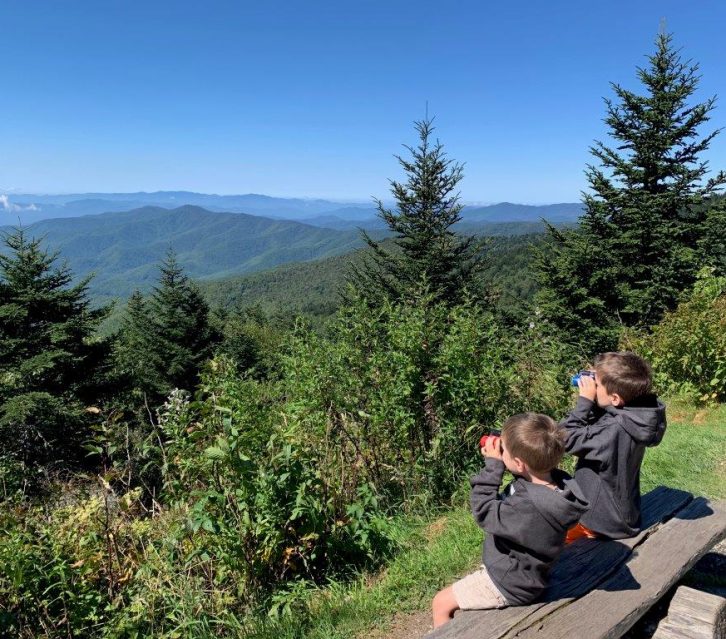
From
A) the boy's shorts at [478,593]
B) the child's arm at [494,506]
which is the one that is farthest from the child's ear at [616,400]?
the boy's shorts at [478,593]

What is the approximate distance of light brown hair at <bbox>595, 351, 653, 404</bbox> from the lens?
2738 mm

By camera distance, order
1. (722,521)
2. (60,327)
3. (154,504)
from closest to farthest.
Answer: (722,521) → (154,504) → (60,327)

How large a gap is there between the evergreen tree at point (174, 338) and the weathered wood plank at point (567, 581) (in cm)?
2476

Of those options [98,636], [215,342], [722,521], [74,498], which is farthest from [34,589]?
[215,342]

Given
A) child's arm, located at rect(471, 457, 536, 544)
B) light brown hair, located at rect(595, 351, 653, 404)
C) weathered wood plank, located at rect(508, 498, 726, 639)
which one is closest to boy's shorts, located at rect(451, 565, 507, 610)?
weathered wood plank, located at rect(508, 498, 726, 639)

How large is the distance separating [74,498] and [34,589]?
1.45 metres

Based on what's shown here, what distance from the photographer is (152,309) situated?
2744cm

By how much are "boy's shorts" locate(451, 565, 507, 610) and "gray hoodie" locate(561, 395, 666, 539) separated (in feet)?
2.68

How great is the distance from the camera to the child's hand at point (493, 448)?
2391 mm

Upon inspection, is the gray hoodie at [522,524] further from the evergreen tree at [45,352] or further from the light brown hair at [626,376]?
the evergreen tree at [45,352]

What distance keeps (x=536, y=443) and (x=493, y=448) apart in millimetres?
225

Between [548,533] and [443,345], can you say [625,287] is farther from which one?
[548,533]

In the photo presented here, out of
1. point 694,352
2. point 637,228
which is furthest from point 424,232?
point 694,352

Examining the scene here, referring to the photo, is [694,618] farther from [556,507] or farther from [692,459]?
[692,459]
